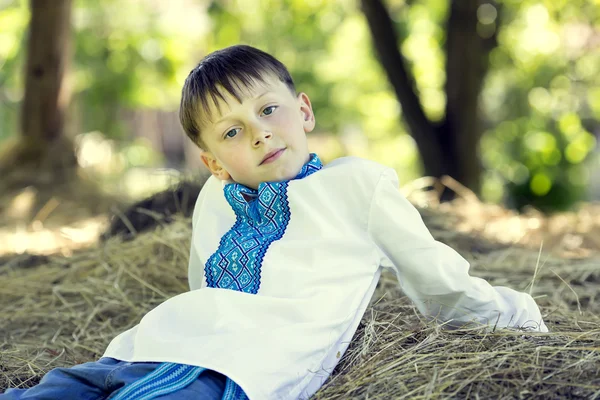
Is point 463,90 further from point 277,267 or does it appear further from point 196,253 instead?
point 277,267

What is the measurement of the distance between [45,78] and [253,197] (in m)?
4.28

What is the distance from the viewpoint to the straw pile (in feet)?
5.18

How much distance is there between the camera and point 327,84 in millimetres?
11844

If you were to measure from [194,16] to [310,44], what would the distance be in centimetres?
206

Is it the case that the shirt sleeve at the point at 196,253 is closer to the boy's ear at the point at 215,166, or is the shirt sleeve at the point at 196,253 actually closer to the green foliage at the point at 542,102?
the boy's ear at the point at 215,166

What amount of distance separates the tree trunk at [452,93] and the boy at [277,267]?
437cm

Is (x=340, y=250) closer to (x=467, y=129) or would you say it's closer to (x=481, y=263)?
(x=481, y=263)

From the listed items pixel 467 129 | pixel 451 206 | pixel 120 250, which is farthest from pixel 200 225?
pixel 467 129

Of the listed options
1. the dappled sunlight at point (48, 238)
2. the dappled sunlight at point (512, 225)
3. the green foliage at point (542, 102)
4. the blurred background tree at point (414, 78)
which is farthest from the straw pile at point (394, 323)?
the green foliage at point (542, 102)

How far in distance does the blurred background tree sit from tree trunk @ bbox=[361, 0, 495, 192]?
0.01 metres

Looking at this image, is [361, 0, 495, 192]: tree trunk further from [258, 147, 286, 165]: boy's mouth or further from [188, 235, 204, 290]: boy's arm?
[258, 147, 286, 165]: boy's mouth

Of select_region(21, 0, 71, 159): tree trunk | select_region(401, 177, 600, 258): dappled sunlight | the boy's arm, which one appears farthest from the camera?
select_region(21, 0, 71, 159): tree trunk

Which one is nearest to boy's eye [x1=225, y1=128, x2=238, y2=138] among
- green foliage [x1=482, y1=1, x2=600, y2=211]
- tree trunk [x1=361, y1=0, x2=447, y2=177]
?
tree trunk [x1=361, y1=0, x2=447, y2=177]

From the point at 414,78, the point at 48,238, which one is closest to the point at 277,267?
the point at 48,238
